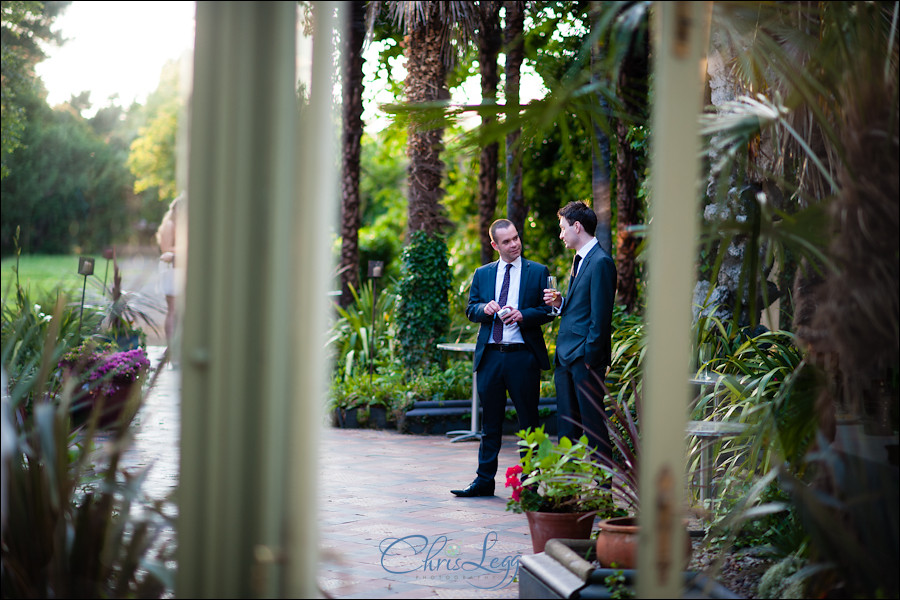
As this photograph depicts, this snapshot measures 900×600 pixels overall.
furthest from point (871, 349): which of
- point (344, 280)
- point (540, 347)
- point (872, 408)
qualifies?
point (344, 280)

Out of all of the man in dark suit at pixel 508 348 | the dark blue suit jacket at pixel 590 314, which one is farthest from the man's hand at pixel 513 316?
the dark blue suit jacket at pixel 590 314

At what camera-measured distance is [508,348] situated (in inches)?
222

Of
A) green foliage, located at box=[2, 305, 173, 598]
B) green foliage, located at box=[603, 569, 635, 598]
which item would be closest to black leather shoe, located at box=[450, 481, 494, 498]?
green foliage, located at box=[603, 569, 635, 598]

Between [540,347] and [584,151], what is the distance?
867 cm

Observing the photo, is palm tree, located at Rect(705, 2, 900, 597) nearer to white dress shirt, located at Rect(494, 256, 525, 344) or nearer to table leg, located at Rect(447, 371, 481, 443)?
white dress shirt, located at Rect(494, 256, 525, 344)

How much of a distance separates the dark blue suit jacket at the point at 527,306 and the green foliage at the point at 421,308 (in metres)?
4.03

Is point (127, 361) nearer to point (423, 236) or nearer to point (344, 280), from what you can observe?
point (423, 236)

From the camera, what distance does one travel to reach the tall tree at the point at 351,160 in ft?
39.6

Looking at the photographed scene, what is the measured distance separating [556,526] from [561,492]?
0.49 ft

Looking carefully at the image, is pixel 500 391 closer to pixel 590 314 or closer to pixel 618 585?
pixel 590 314

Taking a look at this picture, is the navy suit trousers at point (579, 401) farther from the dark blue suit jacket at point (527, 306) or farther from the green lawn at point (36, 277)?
the green lawn at point (36, 277)

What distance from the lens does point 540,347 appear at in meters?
5.61

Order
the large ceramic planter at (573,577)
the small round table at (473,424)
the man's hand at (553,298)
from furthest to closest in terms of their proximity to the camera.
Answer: the small round table at (473,424), the man's hand at (553,298), the large ceramic planter at (573,577)

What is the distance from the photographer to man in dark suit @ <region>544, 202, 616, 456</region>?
4.95m
